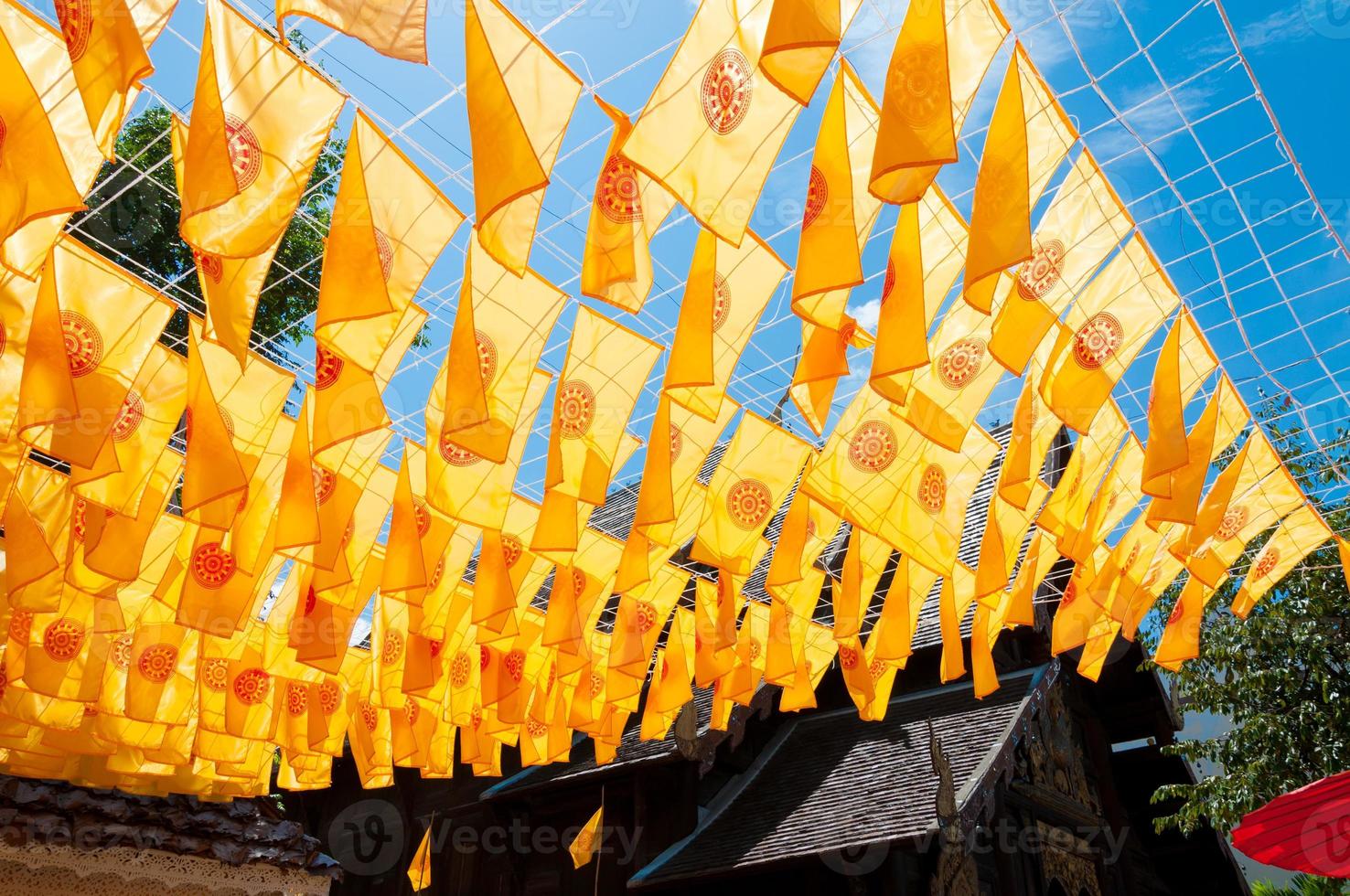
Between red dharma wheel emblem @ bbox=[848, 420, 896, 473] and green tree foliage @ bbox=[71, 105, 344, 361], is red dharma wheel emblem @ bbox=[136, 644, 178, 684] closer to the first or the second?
green tree foliage @ bbox=[71, 105, 344, 361]

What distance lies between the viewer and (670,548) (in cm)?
647

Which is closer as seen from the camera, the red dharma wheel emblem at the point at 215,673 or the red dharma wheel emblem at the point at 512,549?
the red dharma wheel emblem at the point at 512,549

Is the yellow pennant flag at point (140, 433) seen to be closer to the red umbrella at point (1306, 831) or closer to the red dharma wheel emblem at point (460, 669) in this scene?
the red dharma wheel emblem at point (460, 669)

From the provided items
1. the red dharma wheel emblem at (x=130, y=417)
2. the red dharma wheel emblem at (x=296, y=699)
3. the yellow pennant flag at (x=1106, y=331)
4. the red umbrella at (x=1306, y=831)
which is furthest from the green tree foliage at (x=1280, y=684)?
the red dharma wheel emblem at (x=130, y=417)

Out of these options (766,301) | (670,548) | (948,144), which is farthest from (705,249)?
(670,548)

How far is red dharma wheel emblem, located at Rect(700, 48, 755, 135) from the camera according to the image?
3922mm

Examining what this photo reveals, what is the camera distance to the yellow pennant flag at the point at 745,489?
20.7ft

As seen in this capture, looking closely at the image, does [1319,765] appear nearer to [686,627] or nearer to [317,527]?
[686,627]

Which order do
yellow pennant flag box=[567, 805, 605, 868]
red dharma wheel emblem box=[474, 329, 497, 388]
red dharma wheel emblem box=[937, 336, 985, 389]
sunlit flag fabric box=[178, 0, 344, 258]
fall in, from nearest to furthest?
sunlit flag fabric box=[178, 0, 344, 258] → red dharma wheel emblem box=[474, 329, 497, 388] → red dharma wheel emblem box=[937, 336, 985, 389] → yellow pennant flag box=[567, 805, 605, 868]

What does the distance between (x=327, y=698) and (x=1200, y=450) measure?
6.28 metres

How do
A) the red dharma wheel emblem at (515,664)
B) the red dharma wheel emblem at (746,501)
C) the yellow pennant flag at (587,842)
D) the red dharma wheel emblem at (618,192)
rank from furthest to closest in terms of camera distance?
the yellow pennant flag at (587,842) < the red dharma wheel emblem at (515,664) < the red dharma wheel emblem at (746,501) < the red dharma wheel emblem at (618,192)

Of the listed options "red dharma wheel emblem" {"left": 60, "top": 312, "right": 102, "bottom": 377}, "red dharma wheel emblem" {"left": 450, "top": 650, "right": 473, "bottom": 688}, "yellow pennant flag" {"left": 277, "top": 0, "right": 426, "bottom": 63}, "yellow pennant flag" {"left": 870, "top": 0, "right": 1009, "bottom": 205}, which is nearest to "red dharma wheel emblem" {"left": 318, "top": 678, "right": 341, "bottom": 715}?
"red dharma wheel emblem" {"left": 450, "top": 650, "right": 473, "bottom": 688}

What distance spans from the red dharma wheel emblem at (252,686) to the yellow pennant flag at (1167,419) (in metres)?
6.13

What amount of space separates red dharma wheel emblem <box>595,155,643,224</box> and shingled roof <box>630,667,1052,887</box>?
553 cm
